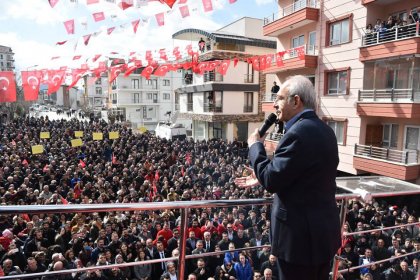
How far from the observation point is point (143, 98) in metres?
56.0

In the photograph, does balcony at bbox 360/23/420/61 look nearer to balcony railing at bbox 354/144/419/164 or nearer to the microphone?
balcony railing at bbox 354/144/419/164

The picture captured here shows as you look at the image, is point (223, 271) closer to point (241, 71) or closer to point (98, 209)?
point (98, 209)

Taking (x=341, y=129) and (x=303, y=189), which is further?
(x=341, y=129)

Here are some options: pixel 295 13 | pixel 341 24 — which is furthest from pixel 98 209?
pixel 295 13

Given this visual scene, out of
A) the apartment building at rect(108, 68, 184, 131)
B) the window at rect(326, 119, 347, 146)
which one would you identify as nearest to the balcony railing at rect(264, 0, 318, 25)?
the window at rect(326, 119, 347, 146)

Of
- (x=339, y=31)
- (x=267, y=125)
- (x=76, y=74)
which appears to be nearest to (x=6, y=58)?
(x=76, y=74)

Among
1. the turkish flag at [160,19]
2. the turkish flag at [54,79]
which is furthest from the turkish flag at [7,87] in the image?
the turkish flag at [160,19]

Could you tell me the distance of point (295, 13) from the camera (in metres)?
17.8

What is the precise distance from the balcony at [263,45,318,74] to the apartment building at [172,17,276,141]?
8.98m

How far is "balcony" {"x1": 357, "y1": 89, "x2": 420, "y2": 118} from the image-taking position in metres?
12.7

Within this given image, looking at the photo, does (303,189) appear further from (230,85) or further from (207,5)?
(230,85)

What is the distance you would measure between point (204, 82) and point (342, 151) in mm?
16527

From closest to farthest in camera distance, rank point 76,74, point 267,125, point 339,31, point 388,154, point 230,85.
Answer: point 267,125 → point 388,154 → point 339,31 → point 76,74 → point 230,85

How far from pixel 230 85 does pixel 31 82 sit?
57.4 ft
